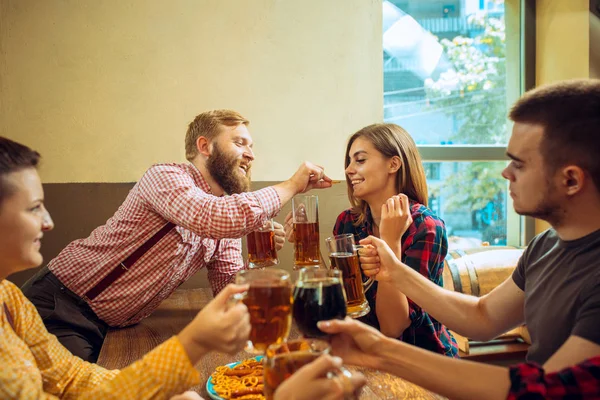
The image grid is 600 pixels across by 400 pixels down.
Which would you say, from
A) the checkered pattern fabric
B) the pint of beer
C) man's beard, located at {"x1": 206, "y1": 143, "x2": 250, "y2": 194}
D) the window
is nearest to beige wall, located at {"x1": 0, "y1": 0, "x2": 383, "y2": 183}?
the window

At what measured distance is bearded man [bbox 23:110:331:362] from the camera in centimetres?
215

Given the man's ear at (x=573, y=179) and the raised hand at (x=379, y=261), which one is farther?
the raised hand at (x=379, y=261)

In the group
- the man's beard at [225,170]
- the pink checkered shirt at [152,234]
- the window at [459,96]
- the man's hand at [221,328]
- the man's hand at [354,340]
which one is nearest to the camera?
the man's hand at [221,328]

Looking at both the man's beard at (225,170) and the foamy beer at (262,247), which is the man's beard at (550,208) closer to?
the foamy beer at (262,247)

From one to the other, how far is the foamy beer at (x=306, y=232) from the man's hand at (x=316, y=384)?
3.08 feet

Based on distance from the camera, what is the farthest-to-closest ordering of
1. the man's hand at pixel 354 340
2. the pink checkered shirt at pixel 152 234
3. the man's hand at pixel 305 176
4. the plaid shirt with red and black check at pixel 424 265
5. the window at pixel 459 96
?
the window at pixel 459 96 → the man's hand at pixel 305 176 → the pink checkered shirt at pixel 152 234 → the plaid shirt with red and black check at pixel 424 265 → the man's hand at pixel 354 340

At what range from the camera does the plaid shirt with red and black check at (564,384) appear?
0.95 metres

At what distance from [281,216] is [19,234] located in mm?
2207

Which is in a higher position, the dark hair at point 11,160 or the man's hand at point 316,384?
the dark hair at point 11,160

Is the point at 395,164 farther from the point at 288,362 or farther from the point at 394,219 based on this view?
the point at 288,362

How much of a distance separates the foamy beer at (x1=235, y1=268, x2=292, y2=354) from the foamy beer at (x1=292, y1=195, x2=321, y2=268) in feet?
2.50

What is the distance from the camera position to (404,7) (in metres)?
3.66

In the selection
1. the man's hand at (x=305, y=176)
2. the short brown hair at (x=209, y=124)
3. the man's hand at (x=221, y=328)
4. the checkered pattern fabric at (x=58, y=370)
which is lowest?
the checkered pattern fabric at (x=58, y=370)

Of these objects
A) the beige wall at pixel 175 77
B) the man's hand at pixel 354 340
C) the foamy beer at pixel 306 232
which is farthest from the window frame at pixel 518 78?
the man's hand at pixel 354 340
